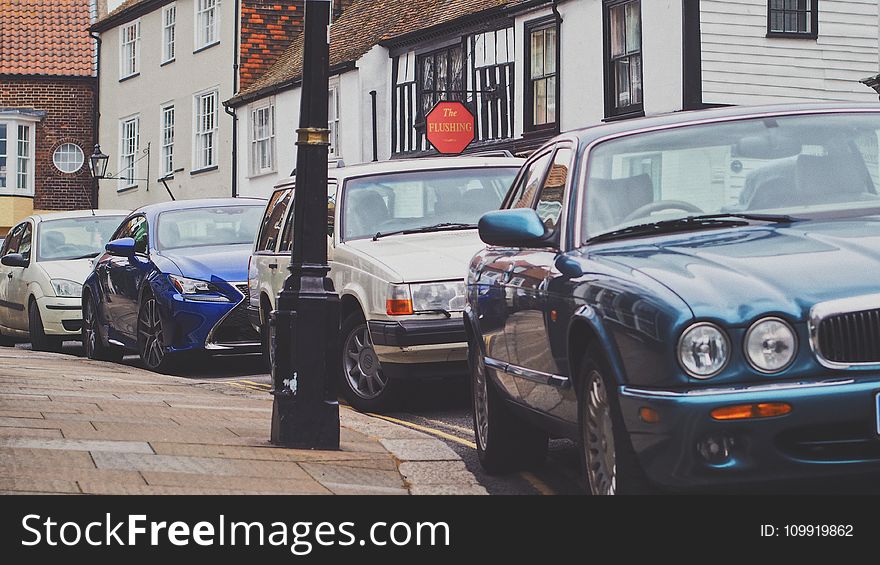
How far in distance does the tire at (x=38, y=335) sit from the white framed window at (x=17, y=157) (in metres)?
30.3

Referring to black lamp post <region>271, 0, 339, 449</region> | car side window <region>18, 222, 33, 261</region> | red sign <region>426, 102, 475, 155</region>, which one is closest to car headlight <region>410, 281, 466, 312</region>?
black lamp post <region>271, 0, 339, 449</region>

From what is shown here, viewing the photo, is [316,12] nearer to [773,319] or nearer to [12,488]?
[12,488]

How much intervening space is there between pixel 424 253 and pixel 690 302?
5.40 m

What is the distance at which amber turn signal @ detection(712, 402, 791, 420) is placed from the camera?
4875 millimetres

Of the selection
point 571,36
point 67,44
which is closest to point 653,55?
point 571,36

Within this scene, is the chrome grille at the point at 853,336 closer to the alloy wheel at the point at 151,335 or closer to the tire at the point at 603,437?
the tire at the point at 603,437

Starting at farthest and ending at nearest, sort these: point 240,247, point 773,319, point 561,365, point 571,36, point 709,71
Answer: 1. point 571,36
2. point 709,71
3. point 240,247
4. point 561,365
5. point 773,319

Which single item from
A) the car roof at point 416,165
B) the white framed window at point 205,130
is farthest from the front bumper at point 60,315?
the white framed window at point 205,130

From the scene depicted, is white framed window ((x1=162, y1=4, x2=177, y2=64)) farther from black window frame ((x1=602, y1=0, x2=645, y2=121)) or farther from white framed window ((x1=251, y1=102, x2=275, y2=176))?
black window frame ((x1=602, y1=0, x2=645, y2=121))

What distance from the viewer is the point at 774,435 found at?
4.90 metres

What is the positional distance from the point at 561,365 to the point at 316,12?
9.72 ft

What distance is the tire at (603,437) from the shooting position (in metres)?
5.31

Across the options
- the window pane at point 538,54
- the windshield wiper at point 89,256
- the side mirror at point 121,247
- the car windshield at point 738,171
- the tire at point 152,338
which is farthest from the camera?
the window pane at point 538,54

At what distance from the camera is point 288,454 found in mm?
7828
